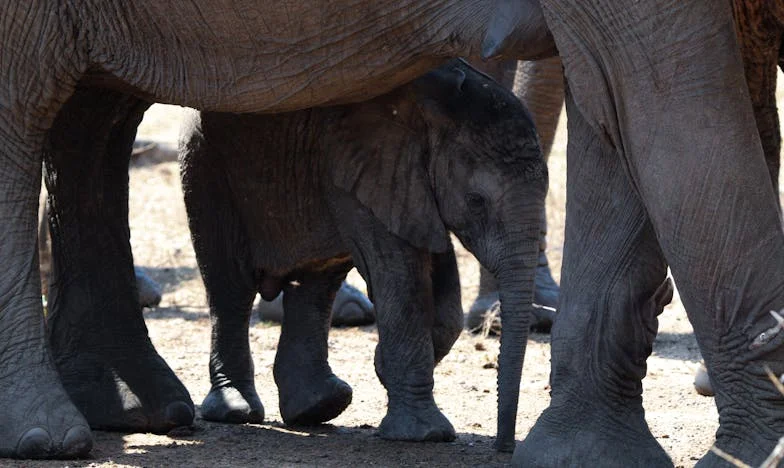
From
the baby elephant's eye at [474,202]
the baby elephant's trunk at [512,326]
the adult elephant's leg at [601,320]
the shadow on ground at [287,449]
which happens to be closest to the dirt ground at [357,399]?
the shadow on ground at [287,449]

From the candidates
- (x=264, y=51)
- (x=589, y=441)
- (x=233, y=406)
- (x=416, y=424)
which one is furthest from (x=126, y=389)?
(x=589, y=441)

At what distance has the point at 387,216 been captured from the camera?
17.0 ft

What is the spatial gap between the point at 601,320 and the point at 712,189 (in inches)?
24.6

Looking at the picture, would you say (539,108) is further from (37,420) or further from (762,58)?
(37,420)

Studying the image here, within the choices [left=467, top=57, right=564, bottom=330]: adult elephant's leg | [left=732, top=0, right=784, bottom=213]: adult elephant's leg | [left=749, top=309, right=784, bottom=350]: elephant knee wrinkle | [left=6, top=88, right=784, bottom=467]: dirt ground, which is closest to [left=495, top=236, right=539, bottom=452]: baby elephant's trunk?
[left=6, top=88, right=784, bottom=467]: dirt ground

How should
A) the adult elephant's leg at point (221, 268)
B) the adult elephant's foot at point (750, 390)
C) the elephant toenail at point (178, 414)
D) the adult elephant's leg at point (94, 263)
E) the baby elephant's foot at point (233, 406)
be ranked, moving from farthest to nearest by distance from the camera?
1. the adult elephant's leg at point (221, 268)
2. the baby elephant's foot at point (233, 406)
3. the adult elephant's leg at point (94, 263)
4. the elephant toenail at point (178, 414)
5. the adult elephant's foot at point (750, 390)

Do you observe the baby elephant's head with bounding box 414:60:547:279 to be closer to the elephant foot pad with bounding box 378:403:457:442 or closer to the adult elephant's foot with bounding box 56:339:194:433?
the elephant foot pad with bounding box 378:403:457:442

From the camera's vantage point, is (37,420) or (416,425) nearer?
(37,420)

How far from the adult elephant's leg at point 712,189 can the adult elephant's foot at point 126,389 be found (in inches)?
72.2

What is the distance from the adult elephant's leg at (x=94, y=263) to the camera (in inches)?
209

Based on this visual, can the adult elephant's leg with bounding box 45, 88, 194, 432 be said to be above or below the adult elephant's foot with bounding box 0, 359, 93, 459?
above

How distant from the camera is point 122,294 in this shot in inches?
214

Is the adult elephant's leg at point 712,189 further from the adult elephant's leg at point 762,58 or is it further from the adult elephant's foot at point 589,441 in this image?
the adult elephant's foot at point 589,441

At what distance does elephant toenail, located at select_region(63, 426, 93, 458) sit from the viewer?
4527 mm
